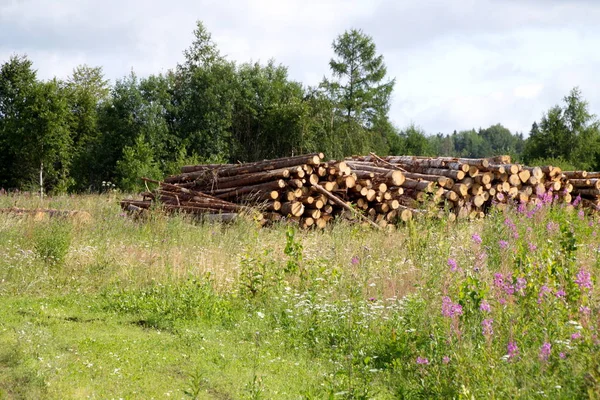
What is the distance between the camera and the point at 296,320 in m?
6.41

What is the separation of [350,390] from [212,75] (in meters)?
28.7

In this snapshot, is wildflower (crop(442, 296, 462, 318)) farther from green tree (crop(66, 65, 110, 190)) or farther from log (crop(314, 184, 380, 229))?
green tree (crop(66, 65, 110, 190))

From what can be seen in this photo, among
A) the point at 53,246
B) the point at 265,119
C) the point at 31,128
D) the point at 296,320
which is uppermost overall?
the point at 265,119

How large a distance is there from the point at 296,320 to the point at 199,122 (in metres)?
26.1

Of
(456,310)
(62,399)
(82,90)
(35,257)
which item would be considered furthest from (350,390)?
(82,90)

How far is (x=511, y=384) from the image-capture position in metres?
3.92

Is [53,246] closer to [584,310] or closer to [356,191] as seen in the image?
[584,310]

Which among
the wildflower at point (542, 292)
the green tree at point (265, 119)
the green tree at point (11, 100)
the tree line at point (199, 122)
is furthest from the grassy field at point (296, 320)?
the green tree at point (265, 119)

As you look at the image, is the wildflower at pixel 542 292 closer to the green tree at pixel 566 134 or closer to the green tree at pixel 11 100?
the green tree at pixel 11 100

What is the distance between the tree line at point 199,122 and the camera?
26438mm

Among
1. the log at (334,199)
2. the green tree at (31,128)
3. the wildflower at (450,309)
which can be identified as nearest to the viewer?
the wildflower at (450,309)

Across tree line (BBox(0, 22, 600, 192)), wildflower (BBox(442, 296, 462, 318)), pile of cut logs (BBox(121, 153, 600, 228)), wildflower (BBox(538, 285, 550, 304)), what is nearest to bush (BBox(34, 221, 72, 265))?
pile of cut logs (BBox(121, 153, 600, 228))

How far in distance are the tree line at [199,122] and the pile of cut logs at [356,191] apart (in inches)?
408

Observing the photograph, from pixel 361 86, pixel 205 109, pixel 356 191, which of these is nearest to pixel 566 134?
pixel 361 86
